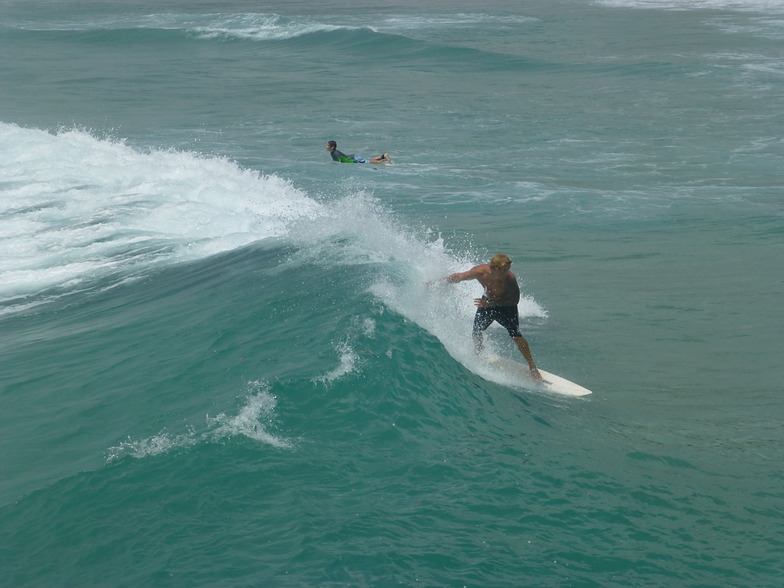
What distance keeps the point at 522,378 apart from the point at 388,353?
1.40m

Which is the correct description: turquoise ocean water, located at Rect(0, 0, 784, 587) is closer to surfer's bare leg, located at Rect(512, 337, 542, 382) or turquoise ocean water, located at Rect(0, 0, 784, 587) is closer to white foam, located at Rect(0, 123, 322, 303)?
white foam, located at Rect(0, 123, 322, 303)

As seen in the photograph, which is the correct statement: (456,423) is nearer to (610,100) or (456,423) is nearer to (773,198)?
(773,198)

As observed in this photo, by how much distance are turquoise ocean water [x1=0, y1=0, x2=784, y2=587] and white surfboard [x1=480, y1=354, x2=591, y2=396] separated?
0.17 meters

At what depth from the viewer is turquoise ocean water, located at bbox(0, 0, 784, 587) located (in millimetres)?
6785

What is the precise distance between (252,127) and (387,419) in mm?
20338

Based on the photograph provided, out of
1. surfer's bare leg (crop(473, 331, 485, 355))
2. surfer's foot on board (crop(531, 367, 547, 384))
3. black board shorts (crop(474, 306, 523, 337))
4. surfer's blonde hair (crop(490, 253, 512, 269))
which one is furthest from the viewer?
surfer's bare leg (crop(473, 331, 485, 355))

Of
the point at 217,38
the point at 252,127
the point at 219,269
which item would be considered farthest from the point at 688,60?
the point at 219,269

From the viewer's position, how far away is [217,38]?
50.7 m

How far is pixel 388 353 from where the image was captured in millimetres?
9609

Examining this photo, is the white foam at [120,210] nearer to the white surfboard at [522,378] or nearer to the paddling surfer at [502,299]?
the paddling surfer at [502,299]

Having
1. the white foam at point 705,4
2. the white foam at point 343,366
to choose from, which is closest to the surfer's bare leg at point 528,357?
the white foam at point 343,366

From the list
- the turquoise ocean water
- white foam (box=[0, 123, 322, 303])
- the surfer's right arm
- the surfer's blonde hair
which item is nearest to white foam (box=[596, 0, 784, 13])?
the turquoise ocean water

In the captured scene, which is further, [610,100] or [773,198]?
[610,100]

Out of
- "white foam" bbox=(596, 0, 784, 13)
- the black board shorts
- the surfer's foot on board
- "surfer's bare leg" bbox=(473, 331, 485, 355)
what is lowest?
the surfer's foot on board
